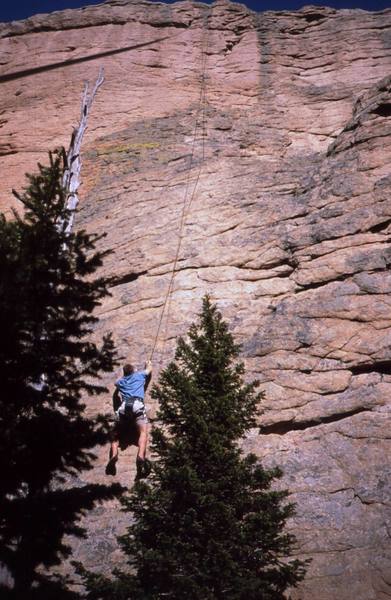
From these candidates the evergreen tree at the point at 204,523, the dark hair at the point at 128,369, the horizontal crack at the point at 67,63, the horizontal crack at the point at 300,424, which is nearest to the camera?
the evergreen tree at the point at 204,523

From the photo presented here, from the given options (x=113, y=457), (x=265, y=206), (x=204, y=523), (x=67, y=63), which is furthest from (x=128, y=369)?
(x=67, y=63)

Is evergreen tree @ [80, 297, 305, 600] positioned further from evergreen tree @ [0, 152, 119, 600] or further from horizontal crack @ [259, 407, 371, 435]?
horizontal crack @ [259, 407, 371, 435]

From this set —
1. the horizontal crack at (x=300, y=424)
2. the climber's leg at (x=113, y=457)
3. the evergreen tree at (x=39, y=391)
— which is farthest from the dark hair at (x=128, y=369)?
the horizontal crack at (x=300, y=424)

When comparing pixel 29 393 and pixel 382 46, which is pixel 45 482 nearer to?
pixel 29 393

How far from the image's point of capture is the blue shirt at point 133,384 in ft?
27.1

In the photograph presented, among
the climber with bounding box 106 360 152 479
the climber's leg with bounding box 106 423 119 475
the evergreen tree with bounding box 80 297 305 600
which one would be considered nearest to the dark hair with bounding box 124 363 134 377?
the climber with bounding box 106 360 152 479

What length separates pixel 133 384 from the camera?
8.41 m

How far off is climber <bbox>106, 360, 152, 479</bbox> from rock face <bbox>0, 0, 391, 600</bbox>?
1.23 ft

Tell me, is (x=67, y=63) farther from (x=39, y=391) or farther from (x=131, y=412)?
(x=39, y=391)

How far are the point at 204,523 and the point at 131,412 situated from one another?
281cm

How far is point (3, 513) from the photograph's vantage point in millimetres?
5973

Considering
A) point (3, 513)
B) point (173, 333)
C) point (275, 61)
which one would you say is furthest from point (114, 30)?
point (3, 513)

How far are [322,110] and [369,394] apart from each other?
12.4 m

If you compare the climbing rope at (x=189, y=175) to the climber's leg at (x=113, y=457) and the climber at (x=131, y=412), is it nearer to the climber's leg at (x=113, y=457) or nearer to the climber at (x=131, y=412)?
the climber at (x=131, y=412)
